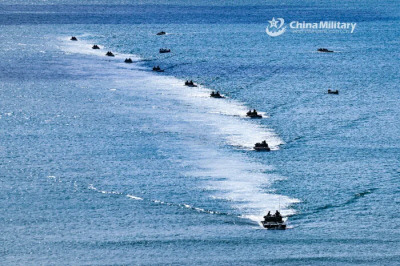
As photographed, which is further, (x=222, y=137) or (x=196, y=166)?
(x=222, y=137)

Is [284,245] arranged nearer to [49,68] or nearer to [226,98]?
[226,98]

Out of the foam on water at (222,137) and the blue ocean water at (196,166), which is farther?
the foam on water at (222,137)

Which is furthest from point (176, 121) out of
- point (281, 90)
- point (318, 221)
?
point (318, 221)

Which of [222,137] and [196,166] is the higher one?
[222,137]
